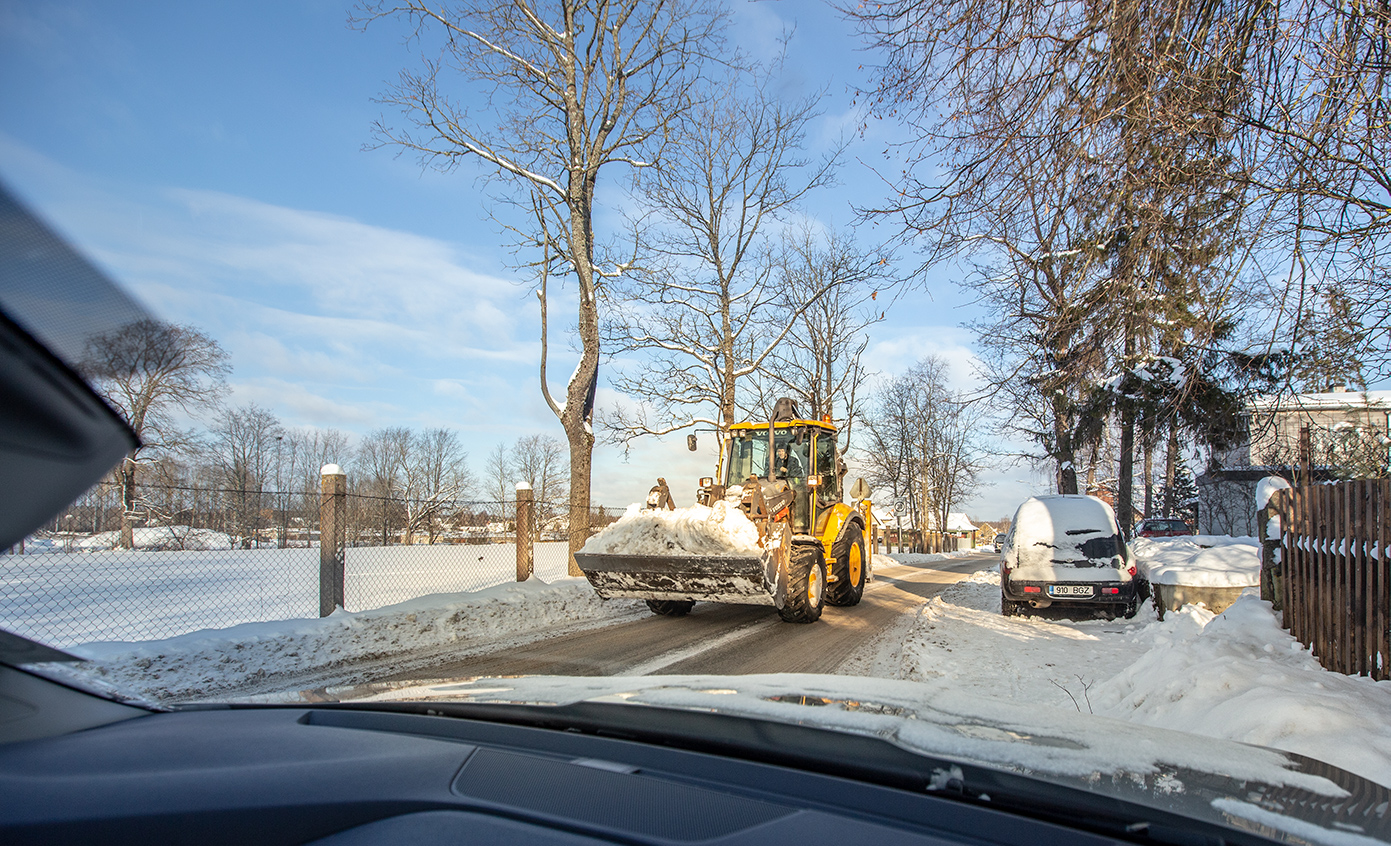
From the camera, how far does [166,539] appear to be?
23.2 feet

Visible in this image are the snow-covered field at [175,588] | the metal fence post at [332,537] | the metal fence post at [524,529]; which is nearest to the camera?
the snow-covered field at [175,588]

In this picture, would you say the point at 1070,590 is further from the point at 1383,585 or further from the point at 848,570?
the point at 1383,585

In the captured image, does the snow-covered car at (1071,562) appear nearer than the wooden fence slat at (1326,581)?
No

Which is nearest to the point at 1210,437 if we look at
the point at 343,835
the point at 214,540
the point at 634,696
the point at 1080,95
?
the point at 1080,95

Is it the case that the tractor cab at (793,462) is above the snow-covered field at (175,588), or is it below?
above

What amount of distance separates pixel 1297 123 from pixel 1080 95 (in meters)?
1.27

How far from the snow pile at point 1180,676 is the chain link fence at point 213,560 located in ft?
21.4

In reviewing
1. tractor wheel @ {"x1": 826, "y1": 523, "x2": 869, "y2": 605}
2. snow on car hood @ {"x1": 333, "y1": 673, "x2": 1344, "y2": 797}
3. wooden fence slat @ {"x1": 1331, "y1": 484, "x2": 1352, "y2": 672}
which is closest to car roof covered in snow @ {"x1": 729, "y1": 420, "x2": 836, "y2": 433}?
tractor wheel @ {"x1": 826, "y1": 523, "x2": 869, "y2": 605}

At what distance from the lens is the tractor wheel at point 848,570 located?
10.5 metres

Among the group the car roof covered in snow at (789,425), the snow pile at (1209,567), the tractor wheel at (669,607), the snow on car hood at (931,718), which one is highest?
the car roof covered in snow at (789,425)

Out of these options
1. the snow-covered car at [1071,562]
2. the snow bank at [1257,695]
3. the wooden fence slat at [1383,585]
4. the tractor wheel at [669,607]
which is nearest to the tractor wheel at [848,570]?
the snow-covered car at [1071,562]

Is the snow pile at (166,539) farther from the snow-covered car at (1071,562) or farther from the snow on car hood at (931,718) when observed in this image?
the snow-covered car at (1071,562)

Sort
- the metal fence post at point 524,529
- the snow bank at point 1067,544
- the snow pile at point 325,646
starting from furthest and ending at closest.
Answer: the metal fence post at point 524,529
the snow bank at point 1067,544
the snow pile at point 325,646

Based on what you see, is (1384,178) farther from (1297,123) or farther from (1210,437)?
(1210,437)
